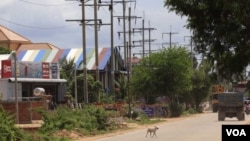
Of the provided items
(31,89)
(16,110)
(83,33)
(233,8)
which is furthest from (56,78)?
(233,8)

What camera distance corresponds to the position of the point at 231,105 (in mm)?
51406

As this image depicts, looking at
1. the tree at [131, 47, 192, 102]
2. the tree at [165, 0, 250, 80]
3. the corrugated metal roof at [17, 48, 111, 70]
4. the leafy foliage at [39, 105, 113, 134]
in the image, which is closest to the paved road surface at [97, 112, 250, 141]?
the leafy foliage at [39, 105, 113, 134]

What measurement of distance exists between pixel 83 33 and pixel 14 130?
70.3 ft

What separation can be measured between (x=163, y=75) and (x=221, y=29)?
56.1 meters

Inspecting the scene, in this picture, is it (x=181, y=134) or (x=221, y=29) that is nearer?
(x=221, y=29)

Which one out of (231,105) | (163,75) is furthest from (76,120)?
(163,75)

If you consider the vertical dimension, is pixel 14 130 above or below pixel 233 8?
below

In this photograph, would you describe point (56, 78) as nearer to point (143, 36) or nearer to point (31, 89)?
point (31, 89)

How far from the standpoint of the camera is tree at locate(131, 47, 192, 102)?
6900 centimetres

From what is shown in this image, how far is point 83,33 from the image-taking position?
45.5 meters

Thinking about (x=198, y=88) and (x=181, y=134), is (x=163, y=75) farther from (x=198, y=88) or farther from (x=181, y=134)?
(x=181, y=134)

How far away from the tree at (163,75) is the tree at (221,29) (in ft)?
179

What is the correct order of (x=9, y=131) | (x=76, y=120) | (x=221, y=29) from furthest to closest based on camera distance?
1. (x=76, y=120)
2. (x=9, y=131)
3. (x=221, y=29)

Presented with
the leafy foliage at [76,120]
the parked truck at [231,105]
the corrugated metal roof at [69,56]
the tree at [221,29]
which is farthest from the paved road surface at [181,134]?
the corrugated metal roof at [69,56]
